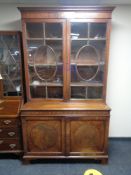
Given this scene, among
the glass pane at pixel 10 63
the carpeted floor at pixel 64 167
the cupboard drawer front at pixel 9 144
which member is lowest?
the carpeted floor at pixel 64 167

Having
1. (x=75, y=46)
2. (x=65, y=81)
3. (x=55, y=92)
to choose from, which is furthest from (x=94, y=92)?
(x=75, y=46)

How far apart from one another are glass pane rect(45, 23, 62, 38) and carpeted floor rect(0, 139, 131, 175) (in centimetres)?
181

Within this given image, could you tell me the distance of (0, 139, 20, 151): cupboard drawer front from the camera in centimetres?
238

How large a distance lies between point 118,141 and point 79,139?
1024 millimetres

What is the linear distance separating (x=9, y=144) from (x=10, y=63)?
1.19 m

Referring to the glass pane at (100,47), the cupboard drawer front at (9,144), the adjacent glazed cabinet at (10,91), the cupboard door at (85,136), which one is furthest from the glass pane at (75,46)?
the cupboard drawer front at (9,144)

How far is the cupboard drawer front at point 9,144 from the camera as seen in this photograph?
2.38 m

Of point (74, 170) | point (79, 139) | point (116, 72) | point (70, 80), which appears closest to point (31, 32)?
point (70, 80)

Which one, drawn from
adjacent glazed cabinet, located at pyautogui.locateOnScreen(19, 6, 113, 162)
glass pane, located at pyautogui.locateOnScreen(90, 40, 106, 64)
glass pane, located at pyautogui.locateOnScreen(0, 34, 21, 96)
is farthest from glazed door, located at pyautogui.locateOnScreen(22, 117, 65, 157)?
glass pane, located at pyautogui.locateOnScreen(90, 40, 106, 64)

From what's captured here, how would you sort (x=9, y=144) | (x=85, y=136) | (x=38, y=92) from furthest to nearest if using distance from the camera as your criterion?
1. (x=38, y=92)
2. (x=9, y=144)
3. (x=85, y=136)

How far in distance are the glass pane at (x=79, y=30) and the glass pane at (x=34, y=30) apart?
431 mm

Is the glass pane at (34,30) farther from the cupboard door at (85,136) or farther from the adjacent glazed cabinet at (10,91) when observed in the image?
the cupboard door at (85,136)

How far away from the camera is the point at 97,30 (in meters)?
2.29

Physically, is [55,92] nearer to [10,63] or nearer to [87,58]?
[87,58]
